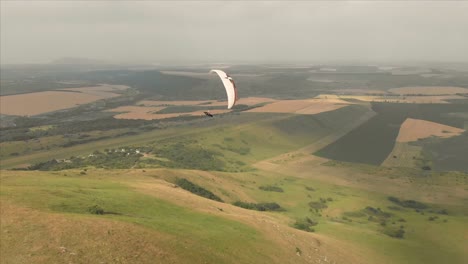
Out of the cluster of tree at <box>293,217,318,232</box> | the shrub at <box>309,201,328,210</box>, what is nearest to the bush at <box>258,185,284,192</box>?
the shrub at <box>309,201,328,210</box>

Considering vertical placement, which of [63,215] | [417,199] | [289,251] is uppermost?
[63,215]

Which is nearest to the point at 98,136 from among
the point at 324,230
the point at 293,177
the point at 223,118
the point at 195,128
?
the point at 195,128

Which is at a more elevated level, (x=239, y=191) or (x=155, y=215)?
(x=155, y=215)

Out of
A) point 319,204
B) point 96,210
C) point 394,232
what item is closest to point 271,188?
point 319,204

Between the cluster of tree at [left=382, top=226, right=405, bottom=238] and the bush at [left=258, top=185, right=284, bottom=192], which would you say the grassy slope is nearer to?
the cluster of tree at [left=382, top=226, right=405, bottom=238]

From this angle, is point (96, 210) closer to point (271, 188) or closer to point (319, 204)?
point (319, 204)

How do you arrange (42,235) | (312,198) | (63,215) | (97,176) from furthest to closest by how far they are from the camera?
1. (312,198)
2. (97,176)
3. (63,215)
4. (42,235)

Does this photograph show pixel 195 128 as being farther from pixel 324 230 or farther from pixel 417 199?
pixel 324 230
